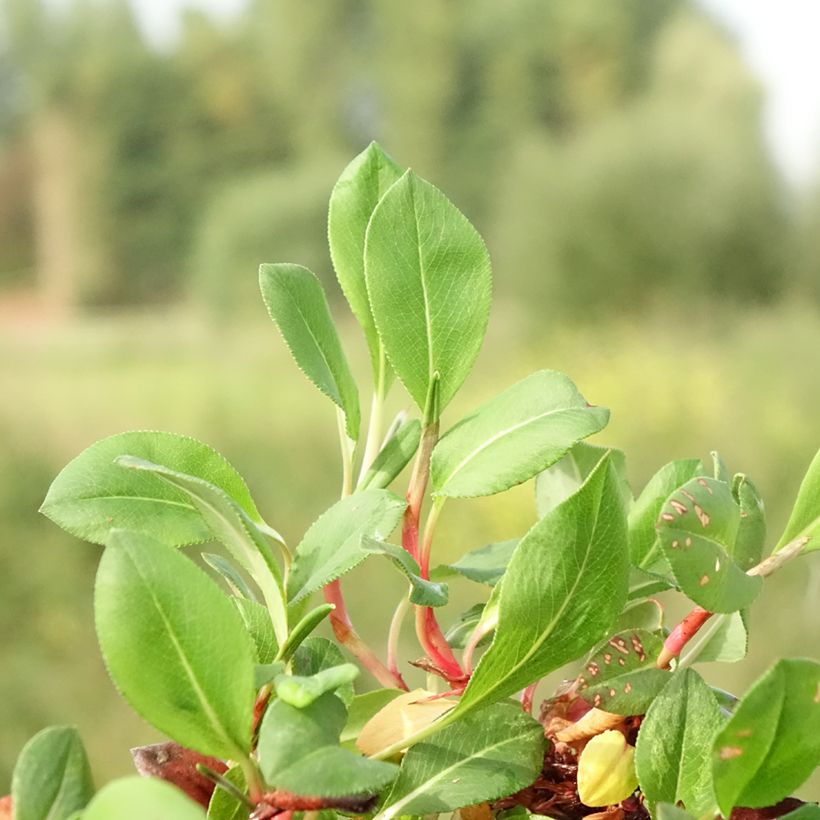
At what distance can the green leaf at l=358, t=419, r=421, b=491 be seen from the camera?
0.20 m

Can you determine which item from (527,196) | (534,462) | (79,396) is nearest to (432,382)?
(534,462)

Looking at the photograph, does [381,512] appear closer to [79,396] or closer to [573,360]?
[573,360]

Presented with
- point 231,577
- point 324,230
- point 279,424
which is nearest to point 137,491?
point 231,577

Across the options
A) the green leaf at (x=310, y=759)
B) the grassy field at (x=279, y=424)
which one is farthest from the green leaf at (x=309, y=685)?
the grassy field at (x=279, y=424)

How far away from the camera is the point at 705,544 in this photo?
15cm

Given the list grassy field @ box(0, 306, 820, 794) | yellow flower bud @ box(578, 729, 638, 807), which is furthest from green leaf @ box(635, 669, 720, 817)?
grassy field @ box(0, 306, 820, 794)

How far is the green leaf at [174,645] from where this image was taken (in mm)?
141

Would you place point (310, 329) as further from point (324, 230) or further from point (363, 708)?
point (324, 230)

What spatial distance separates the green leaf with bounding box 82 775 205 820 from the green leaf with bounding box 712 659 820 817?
72 millimetres

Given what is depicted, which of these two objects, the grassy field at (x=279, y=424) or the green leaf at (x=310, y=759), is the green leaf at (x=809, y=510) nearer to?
the green leaf at (x=310, y=759)

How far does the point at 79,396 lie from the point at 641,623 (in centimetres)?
343

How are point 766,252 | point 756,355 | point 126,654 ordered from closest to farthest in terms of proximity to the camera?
point 126,654 < point 756,355 < point 766,252

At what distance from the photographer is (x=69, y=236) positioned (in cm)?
470

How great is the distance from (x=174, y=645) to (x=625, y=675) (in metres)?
0.07
